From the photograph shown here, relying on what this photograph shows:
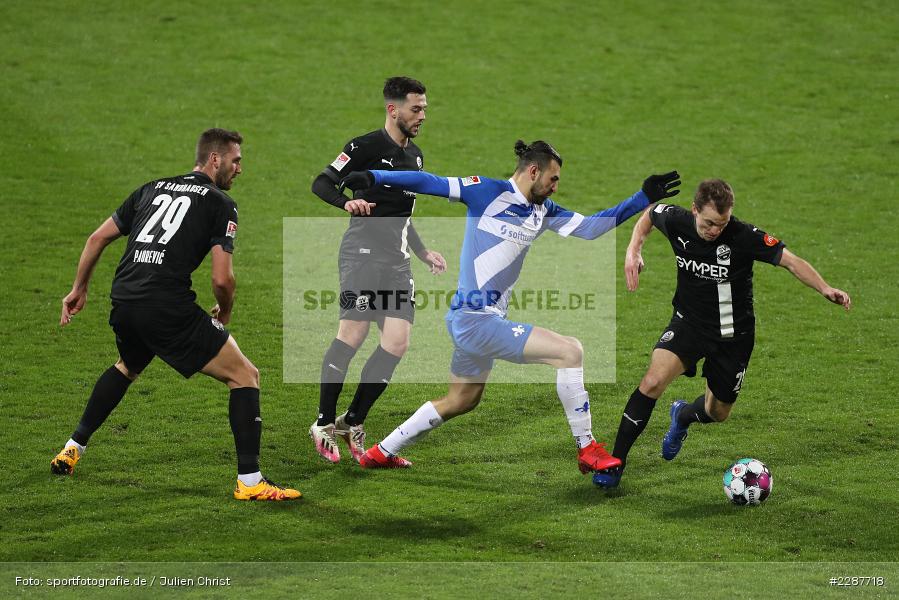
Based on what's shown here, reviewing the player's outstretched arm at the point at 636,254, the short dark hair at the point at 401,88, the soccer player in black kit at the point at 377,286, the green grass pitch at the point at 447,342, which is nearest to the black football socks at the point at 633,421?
the green grass pitch at the point at 447,342

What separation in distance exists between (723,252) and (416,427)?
8.01ft

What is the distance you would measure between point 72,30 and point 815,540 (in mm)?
15709

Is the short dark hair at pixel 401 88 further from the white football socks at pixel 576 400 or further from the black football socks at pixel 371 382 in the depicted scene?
the white football socks at pixel 576 400

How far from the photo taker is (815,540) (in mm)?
6805

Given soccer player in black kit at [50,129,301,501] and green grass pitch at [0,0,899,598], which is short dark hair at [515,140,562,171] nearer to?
soccer player in black kit at [50,129,301,501]

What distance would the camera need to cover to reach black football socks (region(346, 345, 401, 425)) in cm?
839

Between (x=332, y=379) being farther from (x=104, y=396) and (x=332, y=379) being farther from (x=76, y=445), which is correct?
(x=76, y=445)

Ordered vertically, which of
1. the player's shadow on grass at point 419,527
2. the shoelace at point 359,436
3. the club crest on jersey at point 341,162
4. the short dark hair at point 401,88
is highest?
the short dark hair at point 401,88

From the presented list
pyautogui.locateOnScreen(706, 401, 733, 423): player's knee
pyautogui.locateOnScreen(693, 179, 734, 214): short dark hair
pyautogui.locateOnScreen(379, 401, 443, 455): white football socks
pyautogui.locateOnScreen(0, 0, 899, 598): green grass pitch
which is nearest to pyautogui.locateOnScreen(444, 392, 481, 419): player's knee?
pyautogui.locateOnScreen(379, 401, 443, 455): white football socks

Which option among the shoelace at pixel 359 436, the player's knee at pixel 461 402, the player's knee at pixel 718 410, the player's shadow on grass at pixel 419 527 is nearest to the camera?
the player's shadow on grass at pixel 419 527

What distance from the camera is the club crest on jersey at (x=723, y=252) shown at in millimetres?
7590

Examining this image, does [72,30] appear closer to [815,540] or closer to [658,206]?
[658,206]

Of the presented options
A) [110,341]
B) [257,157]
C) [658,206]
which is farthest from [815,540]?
[257,157]

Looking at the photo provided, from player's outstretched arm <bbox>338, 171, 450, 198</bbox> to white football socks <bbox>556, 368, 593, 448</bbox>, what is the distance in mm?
1466
